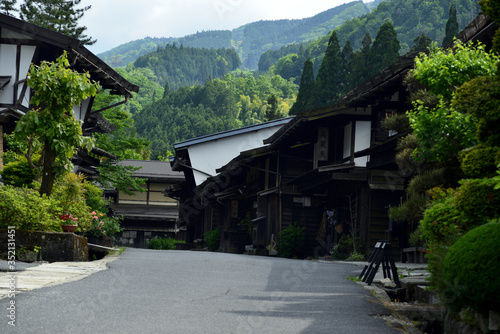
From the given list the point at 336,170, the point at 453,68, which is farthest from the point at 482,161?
the point at 336,170

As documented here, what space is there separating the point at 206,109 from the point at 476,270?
100265 millimetres

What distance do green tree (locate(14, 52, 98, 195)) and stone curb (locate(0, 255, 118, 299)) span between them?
10.7ft

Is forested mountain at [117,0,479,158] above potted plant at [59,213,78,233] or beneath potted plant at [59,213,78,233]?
above

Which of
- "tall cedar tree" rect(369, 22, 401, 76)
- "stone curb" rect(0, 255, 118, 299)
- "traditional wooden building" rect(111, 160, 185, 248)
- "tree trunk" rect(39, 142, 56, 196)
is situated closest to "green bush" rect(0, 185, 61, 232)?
"stone curb" rect(0, 255, 118, 299)

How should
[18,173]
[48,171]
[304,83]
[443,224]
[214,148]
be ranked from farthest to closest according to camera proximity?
[304,83] < [214,148] < [18,173] < [48,171] < [443,224]

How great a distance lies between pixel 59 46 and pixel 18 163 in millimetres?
4490

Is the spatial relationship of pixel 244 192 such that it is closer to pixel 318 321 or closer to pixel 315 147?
pixel 315 147

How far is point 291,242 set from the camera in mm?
26328

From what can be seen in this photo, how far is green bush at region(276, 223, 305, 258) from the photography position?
2631 centimetres

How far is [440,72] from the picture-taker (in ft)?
37.0

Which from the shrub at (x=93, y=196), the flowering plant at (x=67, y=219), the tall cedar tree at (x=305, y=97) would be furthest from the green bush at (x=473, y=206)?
the tall cedar tree at (x=305, y=97)

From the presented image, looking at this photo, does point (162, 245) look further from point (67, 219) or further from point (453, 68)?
point (453, 68)

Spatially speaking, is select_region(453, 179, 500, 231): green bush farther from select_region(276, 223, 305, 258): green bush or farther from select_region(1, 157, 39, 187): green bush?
select_region(276, 223, 305, 258): green bush

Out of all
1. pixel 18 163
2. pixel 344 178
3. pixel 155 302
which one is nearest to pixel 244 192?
pixel 344 178
